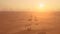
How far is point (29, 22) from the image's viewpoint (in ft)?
2.26

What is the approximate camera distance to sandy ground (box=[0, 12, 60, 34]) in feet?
2.16

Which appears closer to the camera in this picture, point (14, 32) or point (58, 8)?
point (14, 32)

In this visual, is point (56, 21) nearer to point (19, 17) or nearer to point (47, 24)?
point (47, 24)

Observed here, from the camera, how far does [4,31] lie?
65 cm

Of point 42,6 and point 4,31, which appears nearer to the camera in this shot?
point 4,31

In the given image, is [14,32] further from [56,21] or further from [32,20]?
[56,21]

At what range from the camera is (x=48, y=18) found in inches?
27.7

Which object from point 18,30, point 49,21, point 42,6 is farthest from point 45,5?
point 18,30

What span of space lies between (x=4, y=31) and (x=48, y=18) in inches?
11.9

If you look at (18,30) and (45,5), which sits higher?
(45,5)

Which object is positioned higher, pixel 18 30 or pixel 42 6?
pixel 42 6

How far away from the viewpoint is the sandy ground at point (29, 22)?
0.66 meters

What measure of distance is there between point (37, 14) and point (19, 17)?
13 centimetres

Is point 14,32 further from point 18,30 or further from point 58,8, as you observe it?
point 58,8
